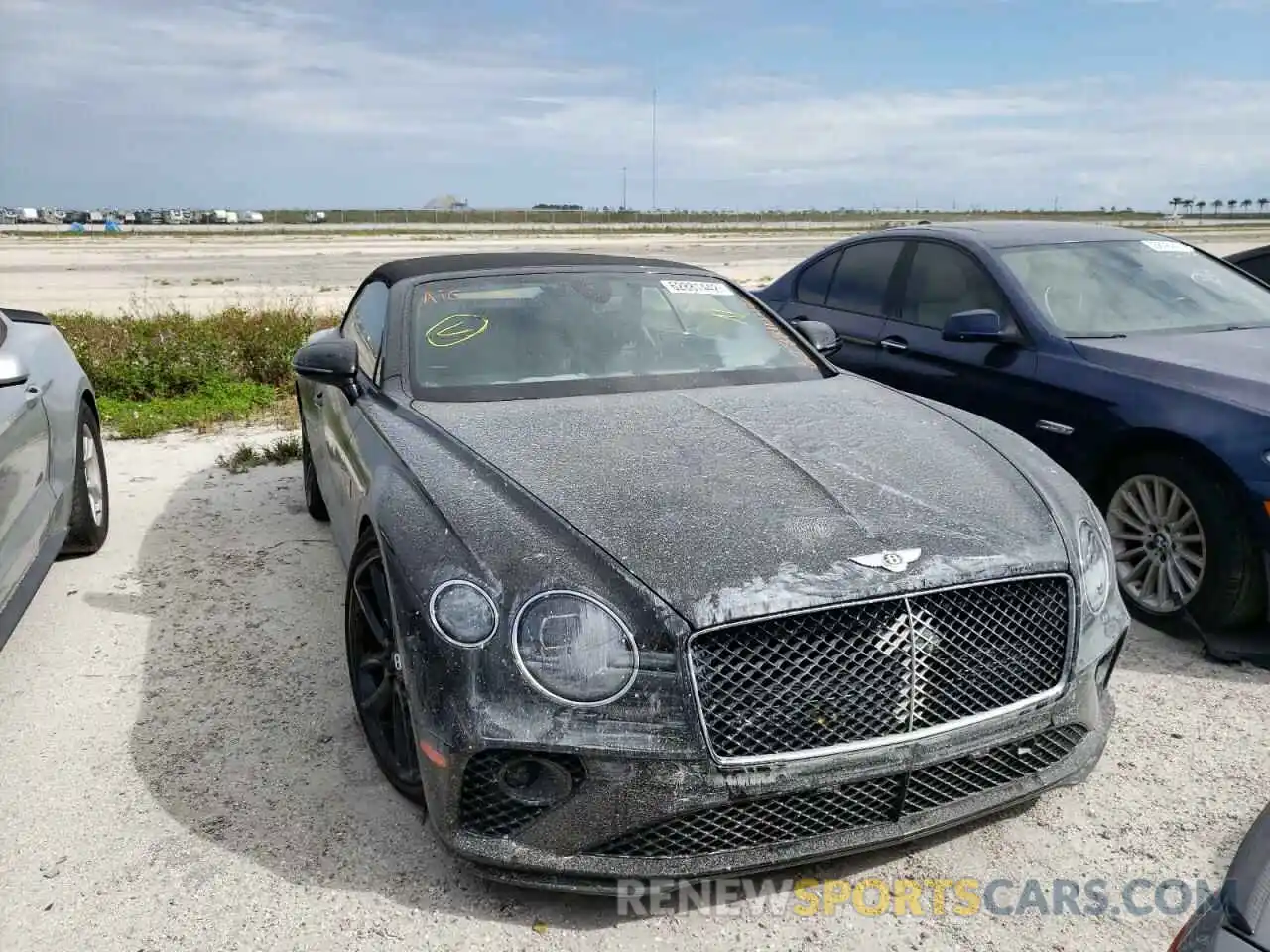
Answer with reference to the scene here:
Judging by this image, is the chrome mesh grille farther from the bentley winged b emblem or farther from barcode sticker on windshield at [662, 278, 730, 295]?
barcode sticker on windshield at [662, 278, 730, 295]

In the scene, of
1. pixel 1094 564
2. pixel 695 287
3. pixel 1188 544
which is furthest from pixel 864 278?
pixel 1094 564

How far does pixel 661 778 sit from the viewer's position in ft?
7.97

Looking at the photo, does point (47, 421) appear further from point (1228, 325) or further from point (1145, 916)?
point (1228, 325)

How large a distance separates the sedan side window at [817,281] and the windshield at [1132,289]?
137 cm

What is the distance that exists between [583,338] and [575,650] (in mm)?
1957

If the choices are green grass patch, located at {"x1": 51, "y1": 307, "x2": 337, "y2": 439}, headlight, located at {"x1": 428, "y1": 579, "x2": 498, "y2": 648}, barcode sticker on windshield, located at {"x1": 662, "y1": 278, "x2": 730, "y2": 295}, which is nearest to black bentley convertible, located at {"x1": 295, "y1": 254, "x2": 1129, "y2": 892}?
headlight, located at {"x1": 428, "y1": 579, "x2": 498, "y2": 648}

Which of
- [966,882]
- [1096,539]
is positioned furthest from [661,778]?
[1096,539]

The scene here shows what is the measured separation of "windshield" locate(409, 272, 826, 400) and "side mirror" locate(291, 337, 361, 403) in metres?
0.24

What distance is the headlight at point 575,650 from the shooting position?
245 centimetres

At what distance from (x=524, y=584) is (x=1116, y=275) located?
422cm

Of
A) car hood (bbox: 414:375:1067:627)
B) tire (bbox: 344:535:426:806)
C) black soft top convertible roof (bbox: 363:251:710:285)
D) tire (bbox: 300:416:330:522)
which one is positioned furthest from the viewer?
tire (bbox: 300:416:330:522)

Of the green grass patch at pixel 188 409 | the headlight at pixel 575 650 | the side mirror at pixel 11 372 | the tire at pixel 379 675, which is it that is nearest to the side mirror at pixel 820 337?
the tire at pixel 379 675

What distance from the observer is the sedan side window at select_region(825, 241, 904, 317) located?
6.27 metres

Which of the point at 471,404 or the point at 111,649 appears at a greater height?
the point at 471,404
